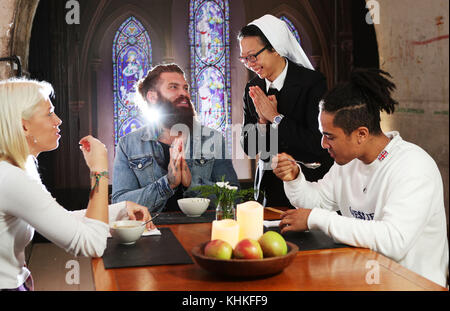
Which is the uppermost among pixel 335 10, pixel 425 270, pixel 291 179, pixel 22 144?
pixel 335 10

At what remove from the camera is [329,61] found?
10.0 meters

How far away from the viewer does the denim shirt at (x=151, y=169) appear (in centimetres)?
339

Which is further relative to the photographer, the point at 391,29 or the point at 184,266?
the point at 391,29

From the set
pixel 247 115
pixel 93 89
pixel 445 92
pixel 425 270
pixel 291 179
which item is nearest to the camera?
pixel 425 270

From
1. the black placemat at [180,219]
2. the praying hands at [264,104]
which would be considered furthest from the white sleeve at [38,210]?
the praying hands at [264,104]

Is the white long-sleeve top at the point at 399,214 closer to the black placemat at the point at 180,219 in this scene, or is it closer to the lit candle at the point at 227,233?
the lit candle at the point at 227,233

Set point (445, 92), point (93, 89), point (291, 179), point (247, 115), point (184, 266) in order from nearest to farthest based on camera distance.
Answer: point (184, 266), point (291, 179), point (445, 92), point (247, 115), point (93, 89)

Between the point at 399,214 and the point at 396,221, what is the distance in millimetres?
31

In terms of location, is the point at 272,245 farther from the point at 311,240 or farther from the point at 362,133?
the point at 362,133

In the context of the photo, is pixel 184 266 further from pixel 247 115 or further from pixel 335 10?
pixel 335 10

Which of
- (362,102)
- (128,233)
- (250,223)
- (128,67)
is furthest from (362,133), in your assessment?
(128,67)

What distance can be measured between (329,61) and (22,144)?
857 cm

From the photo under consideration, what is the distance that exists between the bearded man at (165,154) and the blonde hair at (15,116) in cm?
132
